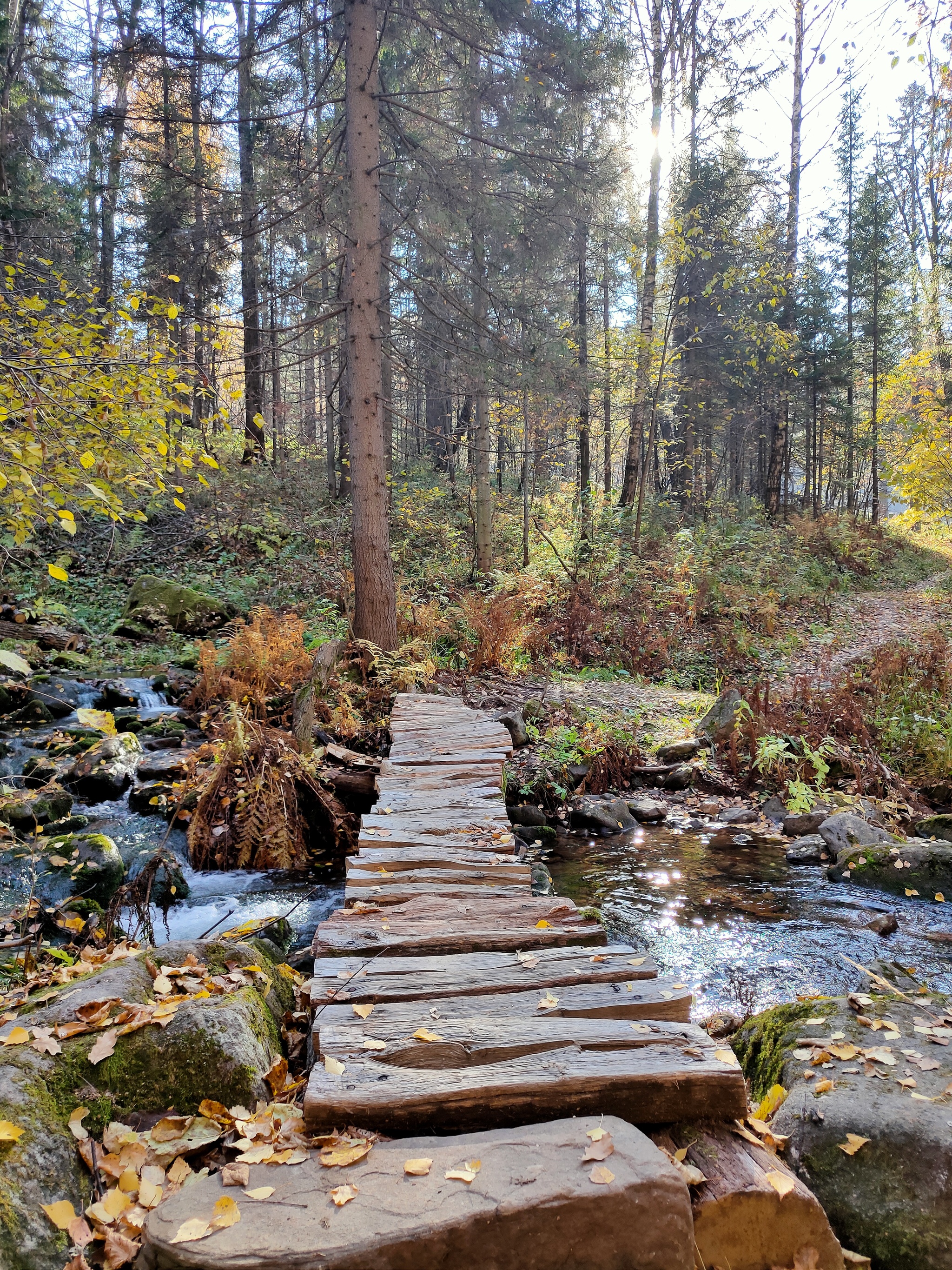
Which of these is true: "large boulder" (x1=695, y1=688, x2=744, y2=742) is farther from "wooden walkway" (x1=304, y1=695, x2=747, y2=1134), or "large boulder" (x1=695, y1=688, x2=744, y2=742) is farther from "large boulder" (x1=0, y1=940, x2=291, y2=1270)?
"large boulder" (x1=0, y1=940, x2=291, y2=1270)

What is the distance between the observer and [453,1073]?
2.51 metres

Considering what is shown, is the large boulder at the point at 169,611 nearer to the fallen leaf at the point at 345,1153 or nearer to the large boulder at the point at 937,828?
the large boulder at the point at 937,828

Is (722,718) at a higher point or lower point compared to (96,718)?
lower

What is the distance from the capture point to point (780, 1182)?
2186mm

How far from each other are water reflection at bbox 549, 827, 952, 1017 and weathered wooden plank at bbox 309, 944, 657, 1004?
195 cm

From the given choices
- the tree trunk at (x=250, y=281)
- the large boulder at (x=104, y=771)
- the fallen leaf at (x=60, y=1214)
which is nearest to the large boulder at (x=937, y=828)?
the fallen leaf at (x=60, y=1214)

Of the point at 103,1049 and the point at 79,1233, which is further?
the point at 103,1049

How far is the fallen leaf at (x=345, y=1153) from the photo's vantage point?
2.09m

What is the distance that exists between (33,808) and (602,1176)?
20.9ft

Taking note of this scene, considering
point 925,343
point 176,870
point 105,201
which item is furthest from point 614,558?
point 925,343

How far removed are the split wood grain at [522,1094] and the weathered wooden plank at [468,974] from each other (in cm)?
59

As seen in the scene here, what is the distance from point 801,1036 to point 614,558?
1290 centimetres

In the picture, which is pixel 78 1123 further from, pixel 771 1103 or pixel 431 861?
pixel 771 1103

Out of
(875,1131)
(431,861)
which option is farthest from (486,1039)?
(431,861)
